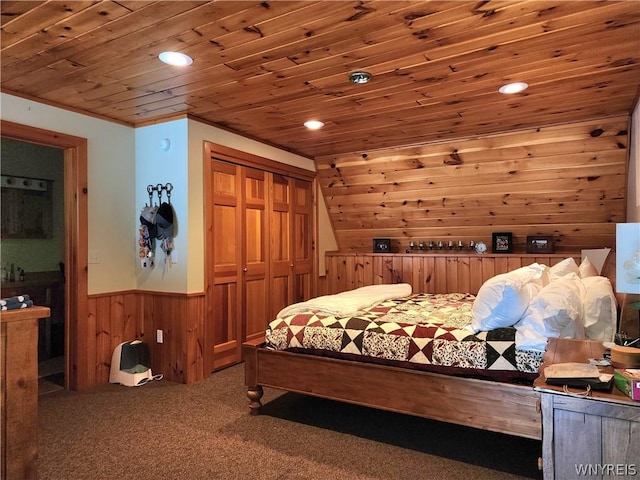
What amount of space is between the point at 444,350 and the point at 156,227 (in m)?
2.63

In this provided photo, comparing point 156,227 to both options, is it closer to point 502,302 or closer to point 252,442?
point 252,442

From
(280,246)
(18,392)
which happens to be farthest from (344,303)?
(18,392)

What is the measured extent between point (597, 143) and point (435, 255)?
1978mm

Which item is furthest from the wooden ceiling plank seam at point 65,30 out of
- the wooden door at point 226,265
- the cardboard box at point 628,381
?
the cardboard box at point 628,381

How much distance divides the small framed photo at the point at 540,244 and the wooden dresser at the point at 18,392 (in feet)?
14.3

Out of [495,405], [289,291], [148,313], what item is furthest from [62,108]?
[495,405]

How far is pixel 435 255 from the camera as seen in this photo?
5078 millimetres

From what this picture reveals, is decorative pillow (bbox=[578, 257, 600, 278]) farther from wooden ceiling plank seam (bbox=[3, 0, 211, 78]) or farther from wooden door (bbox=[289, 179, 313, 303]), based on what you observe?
wooden ceiling plank seam (bbox=[3, 0, 211, 78])

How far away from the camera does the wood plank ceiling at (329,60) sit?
2.03 metres

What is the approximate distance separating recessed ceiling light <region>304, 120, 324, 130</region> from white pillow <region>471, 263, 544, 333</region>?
2155 millimetres

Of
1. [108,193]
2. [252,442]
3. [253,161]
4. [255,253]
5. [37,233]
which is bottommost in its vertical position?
[252,442]

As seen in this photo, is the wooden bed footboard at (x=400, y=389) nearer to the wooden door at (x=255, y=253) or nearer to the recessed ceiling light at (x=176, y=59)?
the wooden door at (x=255, y=253)

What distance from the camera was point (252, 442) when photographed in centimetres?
260

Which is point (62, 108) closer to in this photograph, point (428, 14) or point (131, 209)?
point (131, 209)
